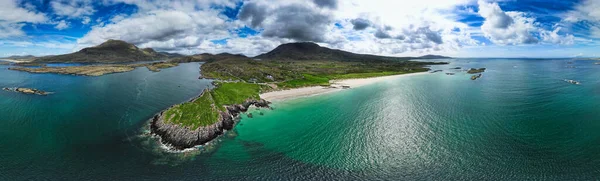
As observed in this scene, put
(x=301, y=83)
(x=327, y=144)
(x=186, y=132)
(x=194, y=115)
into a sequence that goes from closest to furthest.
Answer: (x=327, y=144) < (x=186, y=132) < (x=194, y=115) < (x=301, y=83)

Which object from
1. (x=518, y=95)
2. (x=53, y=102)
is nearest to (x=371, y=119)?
(x=518, y=95)

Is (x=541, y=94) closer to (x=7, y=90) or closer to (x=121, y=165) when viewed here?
(x=121, y=165)

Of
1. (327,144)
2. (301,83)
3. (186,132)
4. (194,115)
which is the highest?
(301,83)

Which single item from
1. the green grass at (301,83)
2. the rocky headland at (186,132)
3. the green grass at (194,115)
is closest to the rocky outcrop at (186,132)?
the rocky headland at (186,132)

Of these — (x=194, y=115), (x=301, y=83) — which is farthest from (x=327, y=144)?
(x=301, y=83)

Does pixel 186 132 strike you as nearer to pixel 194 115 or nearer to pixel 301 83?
pixel 194 115

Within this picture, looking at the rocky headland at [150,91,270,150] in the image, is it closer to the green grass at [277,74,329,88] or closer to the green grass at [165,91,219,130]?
the green grass at [165,91,219,130]

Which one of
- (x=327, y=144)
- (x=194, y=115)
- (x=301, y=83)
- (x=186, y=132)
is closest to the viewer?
(x=327, y=144)

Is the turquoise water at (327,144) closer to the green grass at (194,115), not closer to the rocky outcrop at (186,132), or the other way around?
the rocky outcrop at (186,132)
